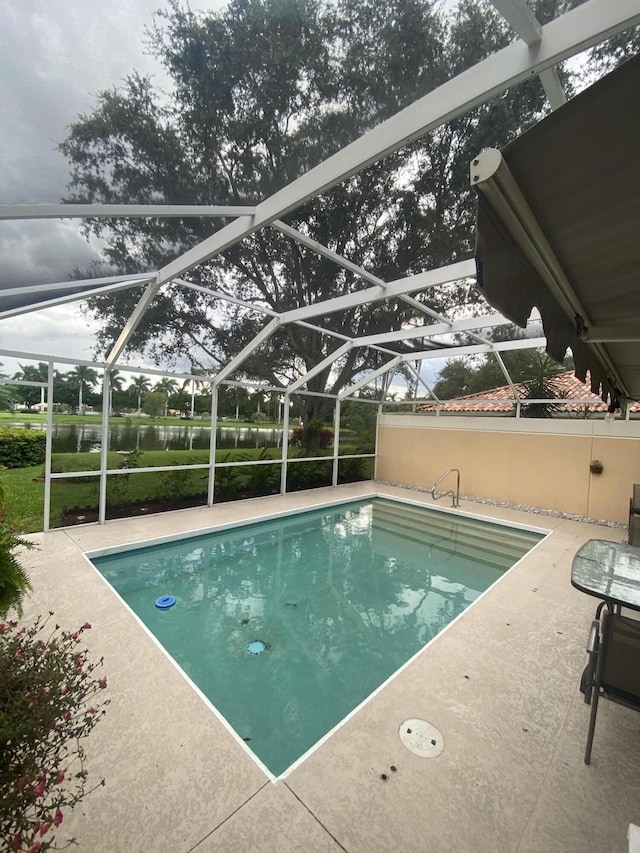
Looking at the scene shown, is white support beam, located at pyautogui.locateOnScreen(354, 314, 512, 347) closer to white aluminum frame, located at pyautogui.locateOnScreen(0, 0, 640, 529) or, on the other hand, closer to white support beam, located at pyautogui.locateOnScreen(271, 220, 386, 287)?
white aluminum frame, located at pyautogui.locateOnScreen(0, 0, 640, 529)

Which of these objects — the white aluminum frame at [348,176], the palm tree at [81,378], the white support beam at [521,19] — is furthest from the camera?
the palm tree at [81,378]

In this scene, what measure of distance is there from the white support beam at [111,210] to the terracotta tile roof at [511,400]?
829cm

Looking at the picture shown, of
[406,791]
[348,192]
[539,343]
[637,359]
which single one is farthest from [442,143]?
[539,343]

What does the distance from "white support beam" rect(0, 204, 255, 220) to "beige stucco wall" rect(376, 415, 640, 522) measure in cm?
962

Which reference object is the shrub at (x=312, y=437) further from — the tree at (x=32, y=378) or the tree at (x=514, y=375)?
the tree at (x=32, y=378)

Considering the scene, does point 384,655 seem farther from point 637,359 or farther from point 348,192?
point 348,192

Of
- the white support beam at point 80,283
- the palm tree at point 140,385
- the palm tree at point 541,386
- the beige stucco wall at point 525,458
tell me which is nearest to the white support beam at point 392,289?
the white support beam at point 80,283

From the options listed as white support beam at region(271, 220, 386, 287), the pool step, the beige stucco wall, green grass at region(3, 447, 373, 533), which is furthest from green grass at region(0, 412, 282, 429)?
white support beam at region(271, 220, 386, 287)

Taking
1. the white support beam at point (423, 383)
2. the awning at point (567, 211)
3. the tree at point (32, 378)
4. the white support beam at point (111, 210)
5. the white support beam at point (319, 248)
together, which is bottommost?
the tree at point (32, 378)

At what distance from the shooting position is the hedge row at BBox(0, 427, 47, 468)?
7270 mm

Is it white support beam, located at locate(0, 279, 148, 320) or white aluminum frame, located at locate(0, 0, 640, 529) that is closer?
white aluminum frame, located at locate(0, 0, 640, 529)

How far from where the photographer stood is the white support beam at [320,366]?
8.30 m

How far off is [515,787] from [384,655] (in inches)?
74.6

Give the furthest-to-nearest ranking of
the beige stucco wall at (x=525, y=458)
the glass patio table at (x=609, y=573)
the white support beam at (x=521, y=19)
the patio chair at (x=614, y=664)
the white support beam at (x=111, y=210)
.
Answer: the beige stucco wall at (x=525, y=458), the white support beam at (x=111, y=210), the glass patio table at (x=609, y=573), the patio chair at (x=614, y=664), the white support beam at (x=521, y=19)
